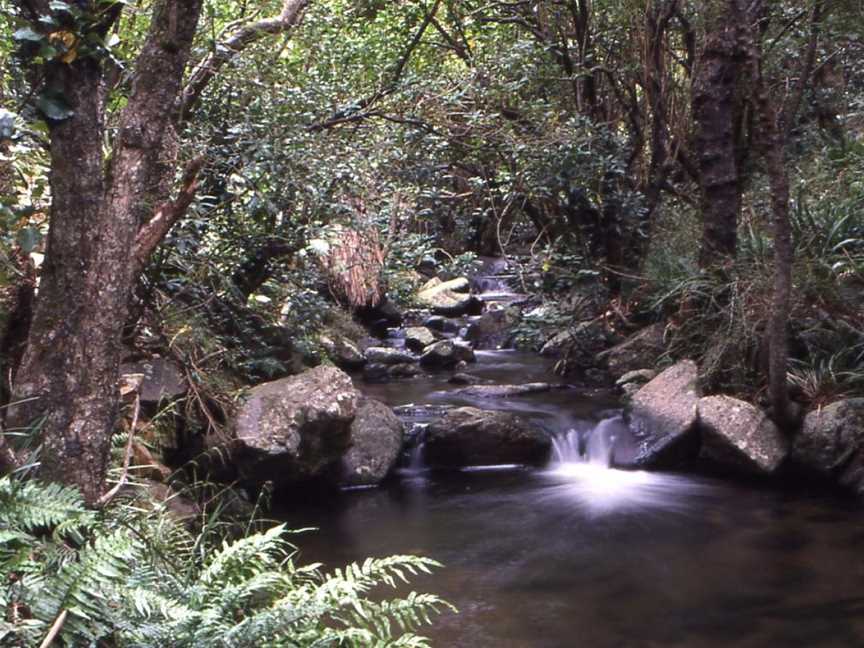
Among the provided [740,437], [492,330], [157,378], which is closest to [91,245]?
[157,378]

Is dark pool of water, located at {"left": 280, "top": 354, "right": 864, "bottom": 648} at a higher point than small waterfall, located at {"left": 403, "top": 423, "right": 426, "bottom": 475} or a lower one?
lower

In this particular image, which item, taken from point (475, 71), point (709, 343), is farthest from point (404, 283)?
point (709, 343)

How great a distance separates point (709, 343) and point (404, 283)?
4.16m

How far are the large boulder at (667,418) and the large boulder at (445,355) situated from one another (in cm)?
379

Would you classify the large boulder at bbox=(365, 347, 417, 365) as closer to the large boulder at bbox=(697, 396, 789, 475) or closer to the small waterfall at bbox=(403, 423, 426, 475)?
the small waterfall at bbox=(403, 423, 426, 475)

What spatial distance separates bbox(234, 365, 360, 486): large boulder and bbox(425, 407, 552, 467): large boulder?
101cm

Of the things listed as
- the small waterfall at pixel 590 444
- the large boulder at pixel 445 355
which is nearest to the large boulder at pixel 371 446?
the small waterfall at pixel 590 444

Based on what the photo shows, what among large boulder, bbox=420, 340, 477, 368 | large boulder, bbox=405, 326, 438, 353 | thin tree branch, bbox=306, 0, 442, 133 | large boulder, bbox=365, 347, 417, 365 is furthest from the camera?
large boulder, bbox=405, 326, 438, 353

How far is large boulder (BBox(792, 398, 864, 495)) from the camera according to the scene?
23.2 ft

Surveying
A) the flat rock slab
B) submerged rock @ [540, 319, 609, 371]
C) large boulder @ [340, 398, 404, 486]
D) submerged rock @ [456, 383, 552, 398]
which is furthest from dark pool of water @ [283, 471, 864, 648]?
submerged rock @ [540, 319, 609, 371]

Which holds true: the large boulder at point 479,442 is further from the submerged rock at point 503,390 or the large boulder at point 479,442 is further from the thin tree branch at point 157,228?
the thin tree branch at point 157,228

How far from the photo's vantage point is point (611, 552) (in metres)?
6.06

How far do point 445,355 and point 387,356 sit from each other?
29.5 inches

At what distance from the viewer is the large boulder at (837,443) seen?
23.2 ft
